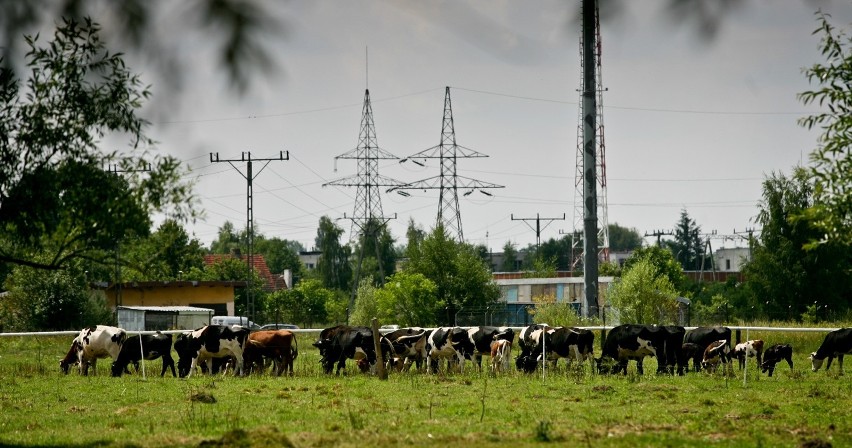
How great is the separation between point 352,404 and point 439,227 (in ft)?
152

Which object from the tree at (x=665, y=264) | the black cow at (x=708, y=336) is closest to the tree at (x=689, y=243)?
the tree at (x=665, y=264)

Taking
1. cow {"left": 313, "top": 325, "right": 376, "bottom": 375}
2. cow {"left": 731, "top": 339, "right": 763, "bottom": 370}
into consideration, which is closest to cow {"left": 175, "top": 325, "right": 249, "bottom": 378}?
cow {"left": 313, "top": 325, "right": 376, "bottom": 375}

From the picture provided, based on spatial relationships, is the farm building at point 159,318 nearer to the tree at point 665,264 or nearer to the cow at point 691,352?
the cow at point 691,352

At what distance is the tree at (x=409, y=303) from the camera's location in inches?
2157

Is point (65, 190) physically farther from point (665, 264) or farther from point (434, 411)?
point (665, 264)

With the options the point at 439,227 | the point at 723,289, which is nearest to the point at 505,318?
the point at 439,227

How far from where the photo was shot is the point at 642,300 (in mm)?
47969

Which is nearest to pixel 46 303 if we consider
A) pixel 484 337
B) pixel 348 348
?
pixel 348 348

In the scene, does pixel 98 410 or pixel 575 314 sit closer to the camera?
pixel 98 410

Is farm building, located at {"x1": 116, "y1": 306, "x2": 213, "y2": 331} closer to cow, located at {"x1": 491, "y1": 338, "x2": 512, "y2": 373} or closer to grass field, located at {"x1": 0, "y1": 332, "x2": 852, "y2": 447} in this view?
cow, located at {"x1": 491, "y1": 338, "x2": 512, "y2": 373}

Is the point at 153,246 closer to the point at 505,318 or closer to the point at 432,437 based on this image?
the point at 432,437

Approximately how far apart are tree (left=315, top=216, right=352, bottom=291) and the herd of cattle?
97635 mm

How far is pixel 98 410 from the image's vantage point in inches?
631

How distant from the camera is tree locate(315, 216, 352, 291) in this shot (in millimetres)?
127250
